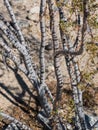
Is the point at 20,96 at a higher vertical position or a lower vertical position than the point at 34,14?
lower

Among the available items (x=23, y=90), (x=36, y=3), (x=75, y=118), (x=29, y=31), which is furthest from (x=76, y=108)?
(x=36, y=3)

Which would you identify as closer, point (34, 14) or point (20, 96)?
point (20, 96)

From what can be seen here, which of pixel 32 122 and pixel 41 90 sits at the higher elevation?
pixel 41 90

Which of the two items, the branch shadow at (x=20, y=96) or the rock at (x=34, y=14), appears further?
the rock at (x=34, y=14)

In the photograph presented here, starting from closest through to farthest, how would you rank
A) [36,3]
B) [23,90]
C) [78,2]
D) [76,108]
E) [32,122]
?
[78,2], [76,108], [32,122], [23,90], [36,3]

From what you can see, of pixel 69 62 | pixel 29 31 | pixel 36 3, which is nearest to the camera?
pixel 69 62

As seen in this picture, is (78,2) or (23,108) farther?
(23,108)

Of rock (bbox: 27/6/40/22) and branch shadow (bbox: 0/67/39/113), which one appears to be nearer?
branch shadow (bbox: 0/67/39/113)

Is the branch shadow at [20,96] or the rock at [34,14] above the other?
the rock at [34,14]

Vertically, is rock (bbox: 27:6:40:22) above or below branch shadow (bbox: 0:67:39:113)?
above

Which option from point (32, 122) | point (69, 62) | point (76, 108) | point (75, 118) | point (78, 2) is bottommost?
point (32, 122)

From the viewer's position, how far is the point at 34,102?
898cm

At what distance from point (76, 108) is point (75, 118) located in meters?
0.69

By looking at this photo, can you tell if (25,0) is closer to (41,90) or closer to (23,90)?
(23,90)
